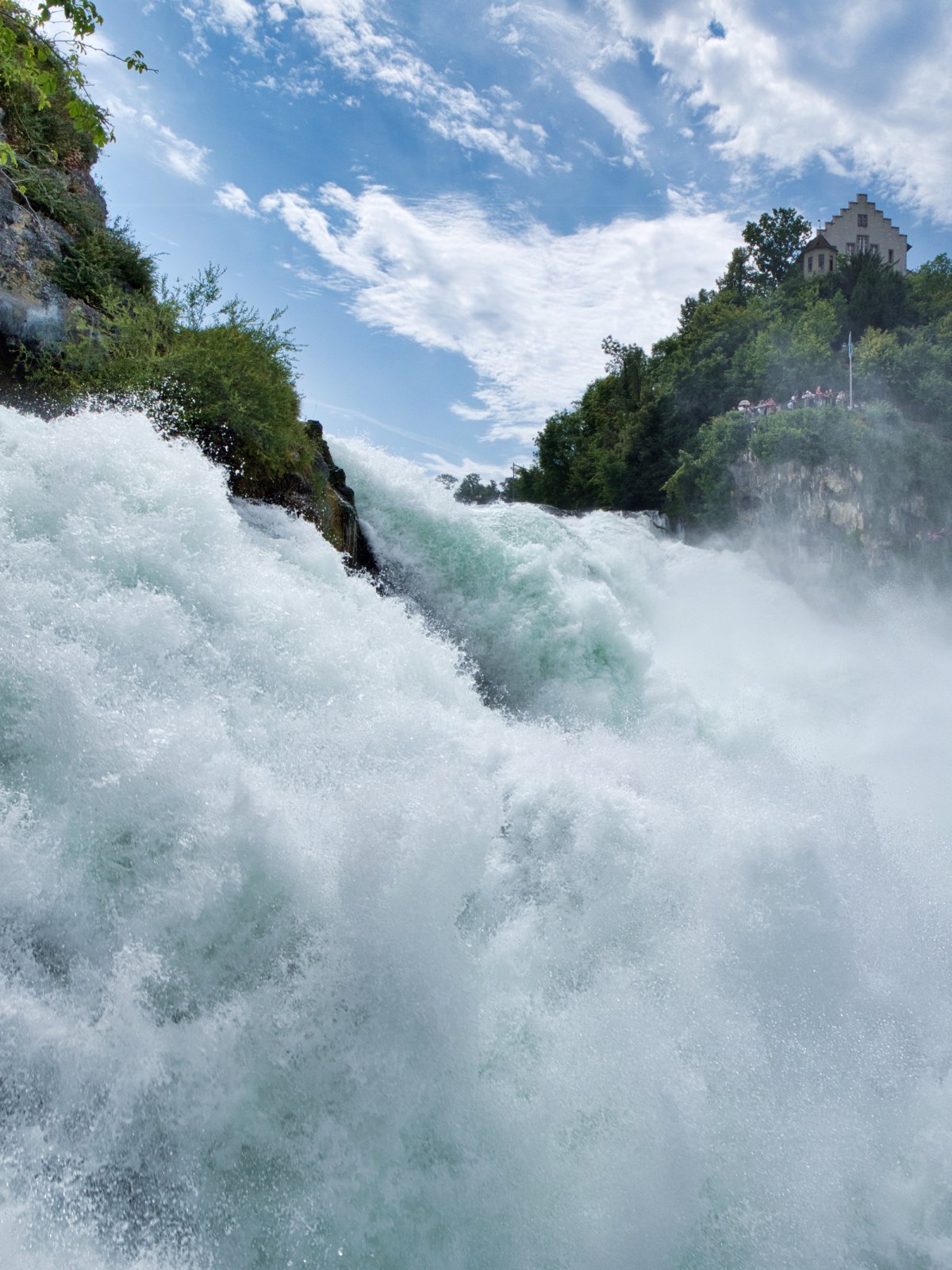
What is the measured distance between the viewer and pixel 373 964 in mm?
3270

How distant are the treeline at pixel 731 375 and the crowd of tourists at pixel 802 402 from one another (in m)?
1.02

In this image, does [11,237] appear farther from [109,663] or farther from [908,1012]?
[908,1012]

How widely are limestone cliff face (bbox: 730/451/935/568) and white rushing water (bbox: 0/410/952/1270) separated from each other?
14635 mm

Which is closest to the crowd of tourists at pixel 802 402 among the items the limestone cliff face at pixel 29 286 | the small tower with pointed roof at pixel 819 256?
the limestone cliff face at pixel 29 286

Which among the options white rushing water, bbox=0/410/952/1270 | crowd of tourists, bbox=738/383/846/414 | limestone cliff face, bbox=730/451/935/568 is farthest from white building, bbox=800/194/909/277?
white rushing water, bbox=0/410/952/1270

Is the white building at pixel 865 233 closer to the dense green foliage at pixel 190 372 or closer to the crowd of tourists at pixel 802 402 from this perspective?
the crowd of tourists at pixel 802 402

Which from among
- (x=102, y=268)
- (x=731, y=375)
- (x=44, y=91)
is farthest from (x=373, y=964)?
(x=731, y=375)

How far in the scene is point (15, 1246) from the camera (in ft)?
7.55

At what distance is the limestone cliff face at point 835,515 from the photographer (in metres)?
18.0

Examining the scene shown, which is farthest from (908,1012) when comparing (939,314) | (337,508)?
(939,314)

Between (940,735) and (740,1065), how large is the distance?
30.7 feet

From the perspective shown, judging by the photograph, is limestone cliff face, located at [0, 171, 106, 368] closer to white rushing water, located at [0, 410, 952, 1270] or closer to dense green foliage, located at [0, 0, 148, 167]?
dense green foliage, located at [0, 0, 148, 167]

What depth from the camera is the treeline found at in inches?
801

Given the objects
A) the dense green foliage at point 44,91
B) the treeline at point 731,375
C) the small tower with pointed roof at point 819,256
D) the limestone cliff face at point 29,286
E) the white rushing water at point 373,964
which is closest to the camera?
the white rushing water at point 373,964
